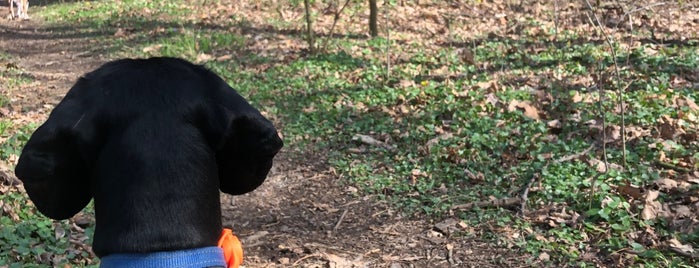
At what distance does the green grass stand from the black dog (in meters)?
2.45

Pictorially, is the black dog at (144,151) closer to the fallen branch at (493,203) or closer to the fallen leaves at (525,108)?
the fallen branch at (493,203)

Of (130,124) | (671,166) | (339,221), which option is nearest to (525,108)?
(671,166)

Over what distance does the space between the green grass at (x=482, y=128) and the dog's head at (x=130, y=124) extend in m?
2.38

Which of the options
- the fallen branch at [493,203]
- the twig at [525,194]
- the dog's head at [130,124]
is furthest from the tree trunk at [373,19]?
the dog's head at [130,124]

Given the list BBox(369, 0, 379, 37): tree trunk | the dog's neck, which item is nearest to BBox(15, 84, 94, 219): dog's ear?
the dog's neck

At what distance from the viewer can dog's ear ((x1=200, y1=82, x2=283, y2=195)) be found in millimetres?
2244

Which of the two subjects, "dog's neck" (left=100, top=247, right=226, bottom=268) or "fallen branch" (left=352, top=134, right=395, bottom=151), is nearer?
"dog's neck" (left=100, top=247, right=226, bottom=268)

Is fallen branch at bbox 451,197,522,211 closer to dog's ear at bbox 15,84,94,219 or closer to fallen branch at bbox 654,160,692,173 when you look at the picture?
fallen branch at bbox 654,160,692,173

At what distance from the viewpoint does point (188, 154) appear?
7.17 feet

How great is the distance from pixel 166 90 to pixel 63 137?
32 centimetres

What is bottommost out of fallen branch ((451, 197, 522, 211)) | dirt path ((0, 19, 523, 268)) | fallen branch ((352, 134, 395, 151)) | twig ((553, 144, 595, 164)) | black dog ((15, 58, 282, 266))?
dirt path ((0, 19, 523, 268))

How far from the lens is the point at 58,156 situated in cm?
216

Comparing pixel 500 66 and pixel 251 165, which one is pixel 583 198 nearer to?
pixel 251 165

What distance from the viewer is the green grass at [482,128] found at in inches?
188
